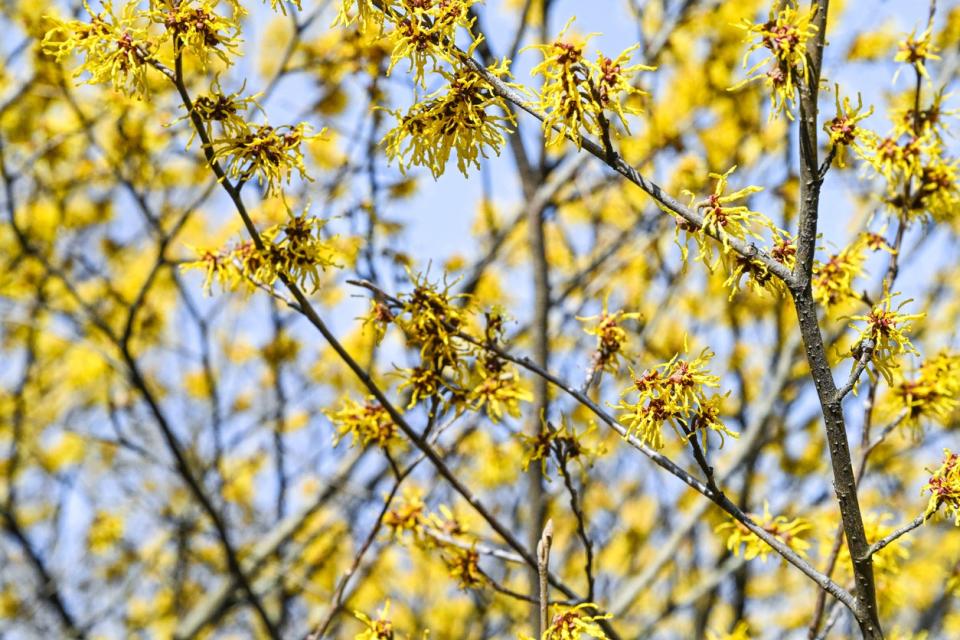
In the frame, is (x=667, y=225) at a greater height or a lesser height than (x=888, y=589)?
greater

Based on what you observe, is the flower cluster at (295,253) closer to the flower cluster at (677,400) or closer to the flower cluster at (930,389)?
the flower cluster at (677,400)

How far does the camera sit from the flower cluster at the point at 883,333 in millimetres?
1782

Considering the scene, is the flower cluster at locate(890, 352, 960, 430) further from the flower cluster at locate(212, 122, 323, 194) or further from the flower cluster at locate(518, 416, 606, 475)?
the flower cluster at locate(212, 122, 323, 194)

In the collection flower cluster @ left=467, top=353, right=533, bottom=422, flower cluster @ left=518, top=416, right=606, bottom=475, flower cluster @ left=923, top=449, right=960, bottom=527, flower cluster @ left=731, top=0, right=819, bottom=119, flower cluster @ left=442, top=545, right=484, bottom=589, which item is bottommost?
flower cluster @ left=442, top=545, right=484, bottom=589

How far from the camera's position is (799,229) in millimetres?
1714

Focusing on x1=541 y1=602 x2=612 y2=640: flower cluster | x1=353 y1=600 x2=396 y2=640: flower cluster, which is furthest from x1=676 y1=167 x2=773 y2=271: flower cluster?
x1=353 y1=600 x2=396 y2=640: flower cluster

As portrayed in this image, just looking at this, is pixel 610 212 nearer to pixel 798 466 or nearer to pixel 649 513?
pixel 798 466

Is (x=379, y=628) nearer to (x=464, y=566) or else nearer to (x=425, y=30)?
(x=464, y=566)

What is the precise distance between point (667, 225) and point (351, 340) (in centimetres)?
219

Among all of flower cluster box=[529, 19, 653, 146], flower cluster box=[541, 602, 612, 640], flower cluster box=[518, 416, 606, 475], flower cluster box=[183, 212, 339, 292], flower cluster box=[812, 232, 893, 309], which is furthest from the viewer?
flower cluster box=[812, 232, 893, 309]

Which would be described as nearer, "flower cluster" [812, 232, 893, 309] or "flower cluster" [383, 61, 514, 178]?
"flower cluster" [383, 61, 514, 178]

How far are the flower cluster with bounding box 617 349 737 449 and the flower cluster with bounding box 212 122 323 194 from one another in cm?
78

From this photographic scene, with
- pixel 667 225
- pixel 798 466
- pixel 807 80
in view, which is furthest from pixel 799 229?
pixel 798 466

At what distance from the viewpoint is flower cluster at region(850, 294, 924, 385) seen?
1782mm
